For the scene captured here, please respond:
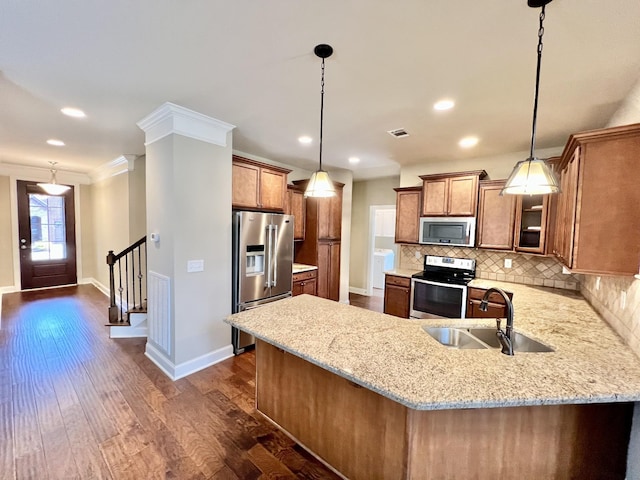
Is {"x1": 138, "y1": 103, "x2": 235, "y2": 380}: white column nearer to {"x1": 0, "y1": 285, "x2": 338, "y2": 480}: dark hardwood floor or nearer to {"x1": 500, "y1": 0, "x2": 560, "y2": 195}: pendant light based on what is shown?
{"x1": 0, "y1": 285, "x2": 338, "y2": 480}: dark hardwood floor

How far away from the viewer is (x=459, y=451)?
129 centimetres

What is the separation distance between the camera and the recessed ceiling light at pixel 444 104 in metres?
2.31

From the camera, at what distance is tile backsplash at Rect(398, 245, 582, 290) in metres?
3.35

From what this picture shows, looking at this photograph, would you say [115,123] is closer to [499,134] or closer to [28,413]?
[28,413]

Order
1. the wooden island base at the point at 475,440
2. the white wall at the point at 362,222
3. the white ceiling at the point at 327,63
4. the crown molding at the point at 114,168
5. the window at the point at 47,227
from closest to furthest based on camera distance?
the wooden island base at the point at 475,440
the white ceiling at the point at 327,63
the crown molding at the point at 114,168
the window at the point at 47,227
the white wall at the point at 362,222

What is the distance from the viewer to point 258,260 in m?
3.40

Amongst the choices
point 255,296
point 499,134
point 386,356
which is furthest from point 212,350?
point 499,134

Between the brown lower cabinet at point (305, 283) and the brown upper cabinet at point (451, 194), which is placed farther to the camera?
the brown lower cabinet at point (305, 283)

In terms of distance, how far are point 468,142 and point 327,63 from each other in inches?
92.7

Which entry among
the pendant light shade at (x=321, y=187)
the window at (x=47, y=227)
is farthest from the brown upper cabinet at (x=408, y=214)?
the window at (x=47, y=227)

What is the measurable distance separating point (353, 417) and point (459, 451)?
541 millimetres

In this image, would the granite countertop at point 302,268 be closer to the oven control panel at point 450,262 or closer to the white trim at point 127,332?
the oven control panel at point 450,262

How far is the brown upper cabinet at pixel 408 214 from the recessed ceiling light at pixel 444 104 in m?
1.83

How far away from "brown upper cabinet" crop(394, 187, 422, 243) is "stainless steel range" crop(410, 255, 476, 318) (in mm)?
464
